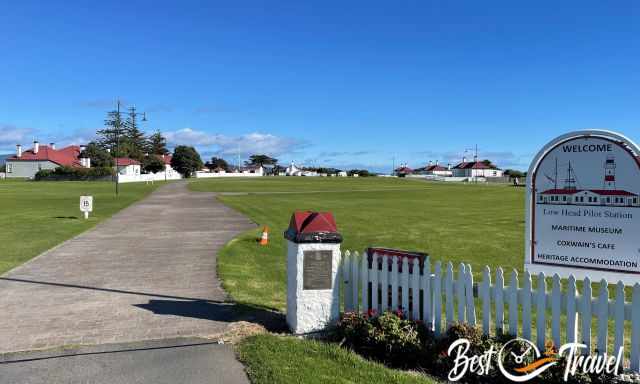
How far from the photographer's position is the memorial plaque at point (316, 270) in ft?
21.0

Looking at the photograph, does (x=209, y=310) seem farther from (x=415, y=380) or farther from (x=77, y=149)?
(x=77, y=149)

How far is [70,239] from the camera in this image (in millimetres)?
16219

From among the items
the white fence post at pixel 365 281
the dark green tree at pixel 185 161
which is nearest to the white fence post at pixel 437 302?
the white fence post at pixel 365 281

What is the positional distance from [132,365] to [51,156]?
439 ft

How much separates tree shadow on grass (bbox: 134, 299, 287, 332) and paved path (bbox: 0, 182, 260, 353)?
15 millimetres

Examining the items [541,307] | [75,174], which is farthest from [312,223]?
[75,174]

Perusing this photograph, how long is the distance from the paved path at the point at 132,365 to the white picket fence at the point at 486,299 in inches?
76.3

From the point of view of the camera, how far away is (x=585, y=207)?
204 inches

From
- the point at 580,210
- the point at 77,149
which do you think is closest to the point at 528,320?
the point at 580,210

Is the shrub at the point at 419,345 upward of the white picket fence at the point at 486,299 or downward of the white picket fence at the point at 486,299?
downward

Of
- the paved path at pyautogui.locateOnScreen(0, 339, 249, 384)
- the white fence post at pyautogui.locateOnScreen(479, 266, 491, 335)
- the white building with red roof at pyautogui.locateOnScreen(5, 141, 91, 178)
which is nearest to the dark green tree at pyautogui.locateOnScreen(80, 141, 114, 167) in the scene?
the white building with red roof at pyautogui.locateOnScreen(5, 141, 91, 178)

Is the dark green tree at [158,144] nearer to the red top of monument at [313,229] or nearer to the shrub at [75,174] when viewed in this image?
the shrub at [75,174]

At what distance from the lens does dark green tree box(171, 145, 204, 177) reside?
152000 millimetres

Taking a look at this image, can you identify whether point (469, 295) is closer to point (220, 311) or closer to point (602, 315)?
point (602, 315)
